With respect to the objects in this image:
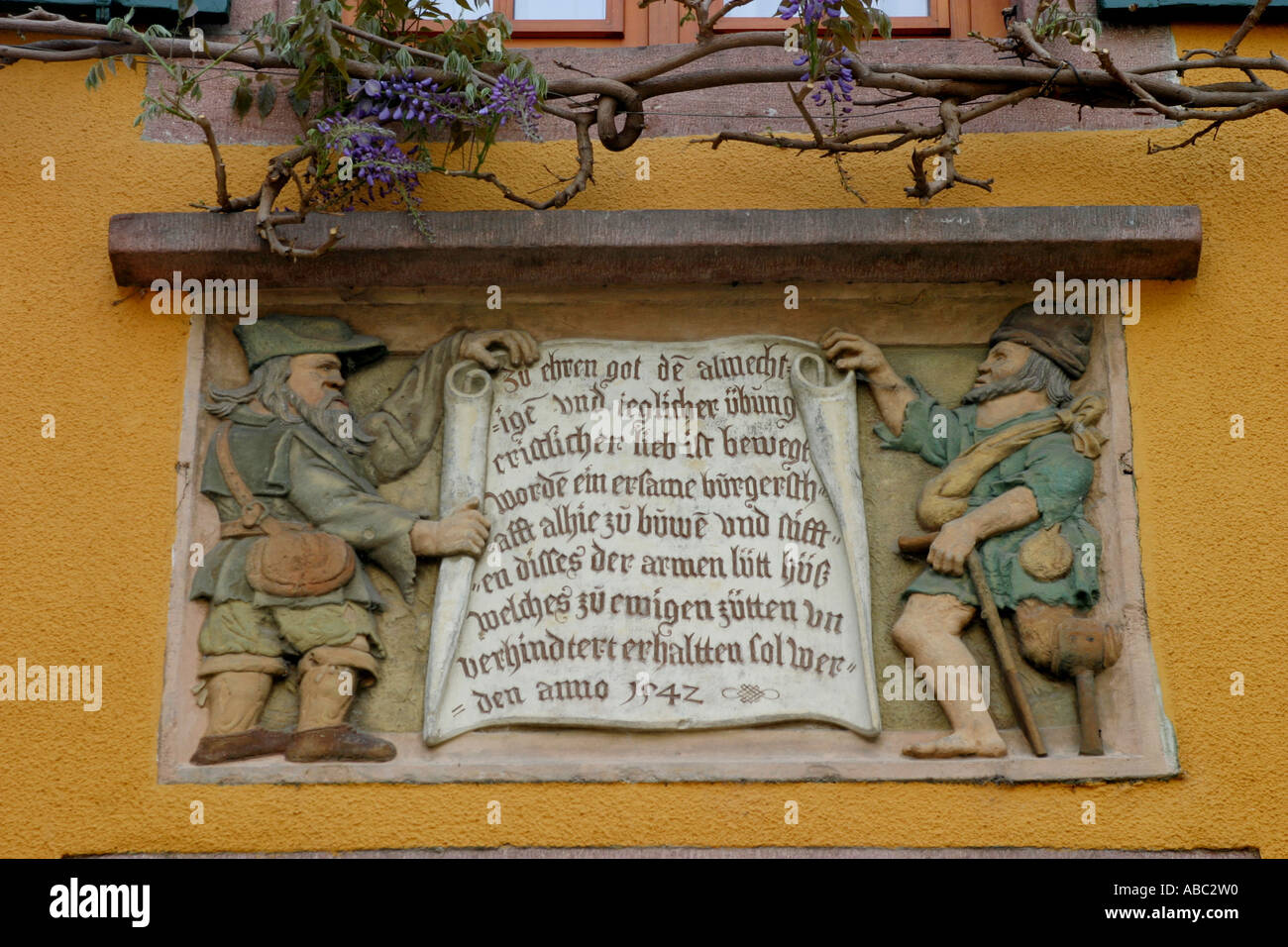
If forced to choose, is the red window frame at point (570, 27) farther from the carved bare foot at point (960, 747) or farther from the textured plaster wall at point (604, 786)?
→ the carved bare foot at point (960, 747)

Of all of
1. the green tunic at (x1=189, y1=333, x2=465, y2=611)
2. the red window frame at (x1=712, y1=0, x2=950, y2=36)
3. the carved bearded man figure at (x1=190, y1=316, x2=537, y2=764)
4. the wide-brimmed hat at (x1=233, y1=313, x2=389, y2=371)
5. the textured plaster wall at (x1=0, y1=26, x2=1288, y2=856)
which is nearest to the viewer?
the textured plaster wall at (x1=0, y1=26, x2=1288, y2=856)

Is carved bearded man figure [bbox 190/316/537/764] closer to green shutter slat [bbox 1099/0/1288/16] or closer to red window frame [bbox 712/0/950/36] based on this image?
red window frame [bbox 712/0/950/36]

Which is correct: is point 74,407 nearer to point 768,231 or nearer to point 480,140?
point 480,140

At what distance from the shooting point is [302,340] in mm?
6227

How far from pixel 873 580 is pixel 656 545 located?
649mm

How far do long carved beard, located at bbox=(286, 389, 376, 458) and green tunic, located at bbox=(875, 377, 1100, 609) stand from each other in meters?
1.58

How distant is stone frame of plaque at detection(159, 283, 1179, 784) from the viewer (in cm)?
570

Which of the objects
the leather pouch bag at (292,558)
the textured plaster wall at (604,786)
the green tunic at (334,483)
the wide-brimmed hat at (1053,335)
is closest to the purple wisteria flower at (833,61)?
the textured plaster wall at (604,786)

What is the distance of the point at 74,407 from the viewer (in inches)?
242

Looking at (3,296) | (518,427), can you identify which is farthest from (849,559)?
(3,296)

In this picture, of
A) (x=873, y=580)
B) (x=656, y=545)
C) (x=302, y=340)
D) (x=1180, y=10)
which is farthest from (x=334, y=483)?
(x=1180, y=10)

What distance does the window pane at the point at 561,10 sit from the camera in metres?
6.84

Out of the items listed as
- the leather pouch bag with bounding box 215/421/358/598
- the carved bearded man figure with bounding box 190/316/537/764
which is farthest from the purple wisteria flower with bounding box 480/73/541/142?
the leather pouch bag with bounding box 215/421/358/598

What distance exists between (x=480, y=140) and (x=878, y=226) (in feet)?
4.31
